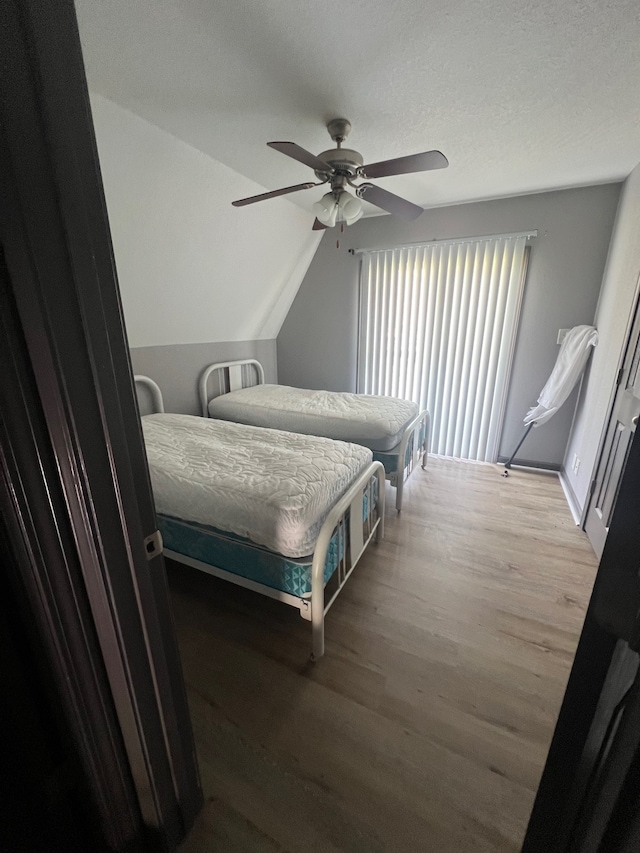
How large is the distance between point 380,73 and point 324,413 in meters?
2.00

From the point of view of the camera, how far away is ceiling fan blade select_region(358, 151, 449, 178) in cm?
157

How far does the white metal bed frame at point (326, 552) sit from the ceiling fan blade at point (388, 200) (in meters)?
1.57

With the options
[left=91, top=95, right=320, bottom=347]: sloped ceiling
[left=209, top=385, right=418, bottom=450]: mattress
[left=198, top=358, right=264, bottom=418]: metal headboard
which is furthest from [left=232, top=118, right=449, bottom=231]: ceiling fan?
[left=198, top=358, right=264, bottom=418]: metal headboard

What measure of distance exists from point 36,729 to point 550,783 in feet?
3.91

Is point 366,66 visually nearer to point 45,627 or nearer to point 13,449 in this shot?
point 13,449

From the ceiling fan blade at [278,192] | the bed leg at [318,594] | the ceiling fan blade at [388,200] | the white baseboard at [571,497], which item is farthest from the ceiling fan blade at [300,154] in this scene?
the white baseboard at [571,497]

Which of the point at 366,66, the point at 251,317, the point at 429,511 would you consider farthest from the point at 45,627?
the point at 251,317

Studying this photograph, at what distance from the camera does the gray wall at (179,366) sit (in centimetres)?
296

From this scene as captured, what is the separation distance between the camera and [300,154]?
1.63 meters

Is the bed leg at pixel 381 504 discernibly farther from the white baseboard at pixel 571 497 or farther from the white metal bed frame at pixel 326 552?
the white baseboard at pixel 571 497

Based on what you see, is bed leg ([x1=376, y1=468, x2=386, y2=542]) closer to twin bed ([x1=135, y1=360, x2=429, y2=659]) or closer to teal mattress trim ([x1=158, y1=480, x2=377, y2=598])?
twin bed ([x1=135, y1=360, x2=429, y2=659])

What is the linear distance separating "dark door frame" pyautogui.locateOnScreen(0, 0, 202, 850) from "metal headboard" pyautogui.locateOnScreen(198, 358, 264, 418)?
279cm

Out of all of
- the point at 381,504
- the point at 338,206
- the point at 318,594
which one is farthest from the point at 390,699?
the point at 338,206

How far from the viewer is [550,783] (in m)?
0.58
